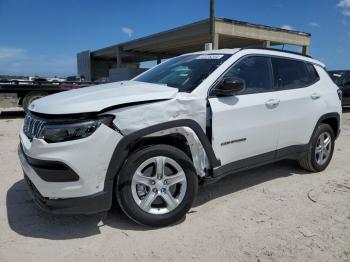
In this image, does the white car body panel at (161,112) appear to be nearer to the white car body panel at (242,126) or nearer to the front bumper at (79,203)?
the white car body panel at (242,126)

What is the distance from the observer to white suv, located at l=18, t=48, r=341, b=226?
3021 mm

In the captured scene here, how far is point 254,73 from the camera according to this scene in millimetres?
4242

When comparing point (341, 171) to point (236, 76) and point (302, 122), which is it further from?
point (236, 76)

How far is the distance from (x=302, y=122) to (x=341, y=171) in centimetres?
127

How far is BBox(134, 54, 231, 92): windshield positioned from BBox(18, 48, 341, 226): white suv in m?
0.02

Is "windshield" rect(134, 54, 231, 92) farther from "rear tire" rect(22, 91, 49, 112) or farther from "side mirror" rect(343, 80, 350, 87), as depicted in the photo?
"side mirror" rect(343, 80, 350, 87)

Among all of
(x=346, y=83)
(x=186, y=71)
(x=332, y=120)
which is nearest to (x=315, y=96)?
(x=332, y=120)

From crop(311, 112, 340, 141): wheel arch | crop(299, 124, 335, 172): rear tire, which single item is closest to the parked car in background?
crop(311, 112, 340, 141): wheel arch

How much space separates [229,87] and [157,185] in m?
1.24

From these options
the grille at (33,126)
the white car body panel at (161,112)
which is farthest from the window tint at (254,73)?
the grille at (33,126)

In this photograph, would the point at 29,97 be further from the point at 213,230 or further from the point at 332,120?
the point at 213,230

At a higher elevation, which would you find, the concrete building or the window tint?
the concrete building

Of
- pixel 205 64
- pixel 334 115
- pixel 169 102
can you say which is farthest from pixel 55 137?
pixel 334 115

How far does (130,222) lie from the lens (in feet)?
11.7
